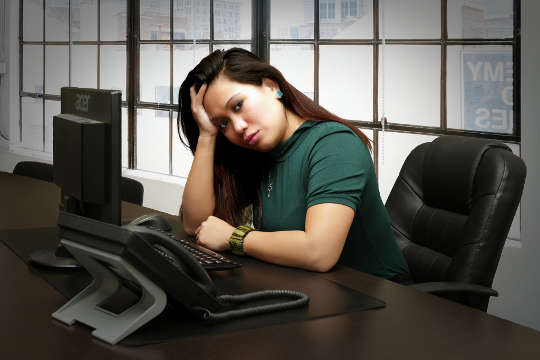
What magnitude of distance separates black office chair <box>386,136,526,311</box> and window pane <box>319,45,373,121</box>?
122 cm

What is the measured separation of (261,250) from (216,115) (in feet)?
1.36

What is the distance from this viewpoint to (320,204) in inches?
62.8

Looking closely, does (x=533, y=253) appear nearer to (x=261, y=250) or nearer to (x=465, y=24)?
(x=465, y=24)

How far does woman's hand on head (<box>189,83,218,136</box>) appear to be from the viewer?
1.97 metres

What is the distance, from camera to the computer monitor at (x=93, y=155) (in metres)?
1.36

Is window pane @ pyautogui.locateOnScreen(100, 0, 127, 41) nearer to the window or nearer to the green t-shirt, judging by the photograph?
the window

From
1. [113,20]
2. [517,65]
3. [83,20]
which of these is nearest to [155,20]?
[113,20]

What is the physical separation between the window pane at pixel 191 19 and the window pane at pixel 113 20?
2.06 ft

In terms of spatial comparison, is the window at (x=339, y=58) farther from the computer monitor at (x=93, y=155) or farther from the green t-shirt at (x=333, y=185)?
the computer monitor at (x=93, y=155)

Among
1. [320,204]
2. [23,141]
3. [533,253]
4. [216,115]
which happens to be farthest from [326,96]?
[23,141]

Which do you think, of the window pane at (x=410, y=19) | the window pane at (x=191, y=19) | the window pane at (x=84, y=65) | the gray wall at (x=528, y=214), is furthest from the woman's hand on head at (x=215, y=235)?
the window pane at (x=84, y=65)

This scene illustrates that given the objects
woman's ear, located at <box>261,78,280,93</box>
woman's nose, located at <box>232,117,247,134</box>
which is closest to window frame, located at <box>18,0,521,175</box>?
woman's ear, located at <box>261,78,280,93</box>

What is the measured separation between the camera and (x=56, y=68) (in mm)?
5852

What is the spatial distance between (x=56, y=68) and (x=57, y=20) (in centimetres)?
40
